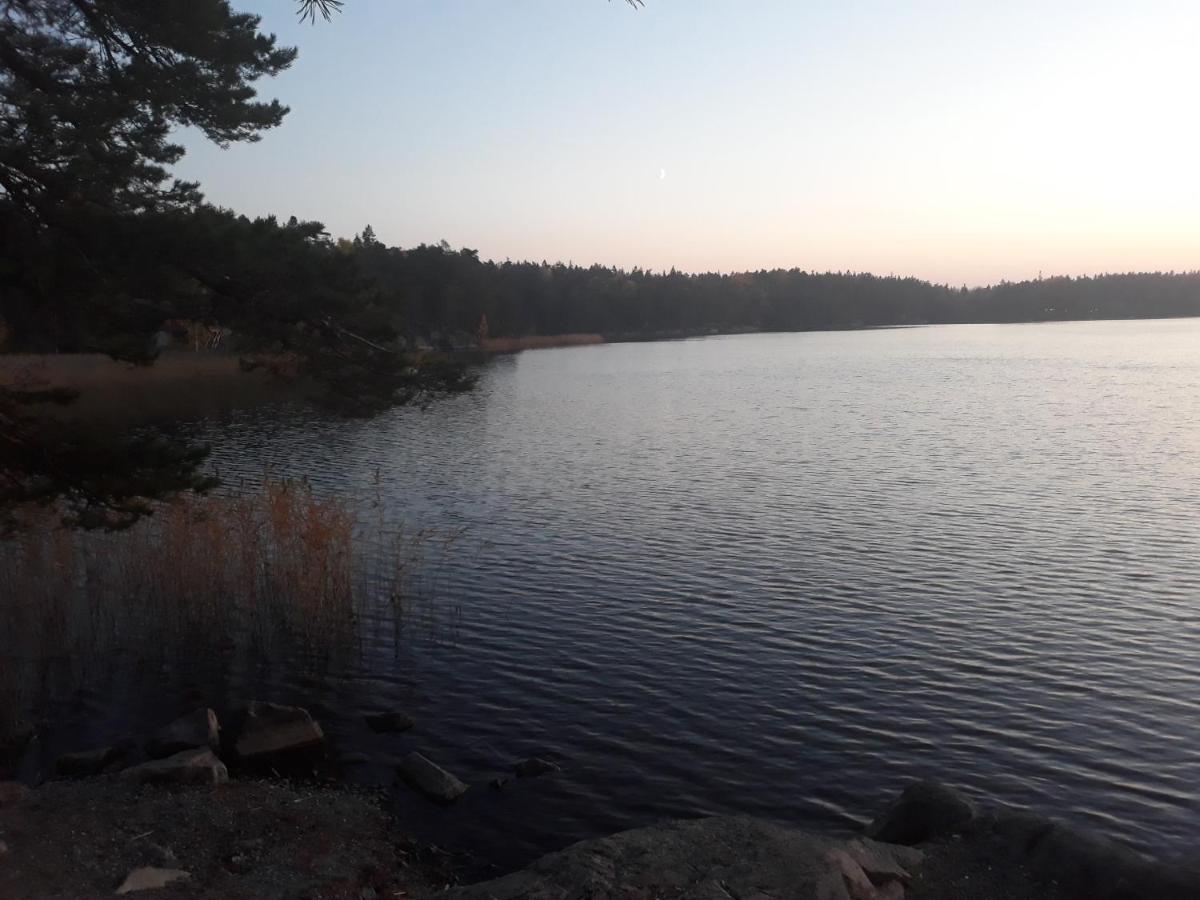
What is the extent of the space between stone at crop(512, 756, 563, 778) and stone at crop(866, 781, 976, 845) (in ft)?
9.80

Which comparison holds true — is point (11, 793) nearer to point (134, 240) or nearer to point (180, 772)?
point (180, 772)

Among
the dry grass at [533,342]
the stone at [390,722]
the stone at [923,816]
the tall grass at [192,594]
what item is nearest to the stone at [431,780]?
the stone at [390,722]

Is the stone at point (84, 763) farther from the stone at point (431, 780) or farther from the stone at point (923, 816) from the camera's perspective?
the stone at point (923, 816)

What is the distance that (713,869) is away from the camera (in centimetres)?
650

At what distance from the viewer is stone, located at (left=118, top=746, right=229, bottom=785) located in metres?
8.39

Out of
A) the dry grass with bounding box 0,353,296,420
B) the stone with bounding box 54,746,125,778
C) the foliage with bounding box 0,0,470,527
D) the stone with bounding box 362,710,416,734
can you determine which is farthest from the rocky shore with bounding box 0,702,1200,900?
the dry grass with bounding box 0,353,296,420

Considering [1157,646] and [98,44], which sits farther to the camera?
[1157,646]

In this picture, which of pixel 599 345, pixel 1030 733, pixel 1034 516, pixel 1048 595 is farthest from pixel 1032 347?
pixel 1030 733

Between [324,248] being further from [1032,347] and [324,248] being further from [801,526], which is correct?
[1032,347]

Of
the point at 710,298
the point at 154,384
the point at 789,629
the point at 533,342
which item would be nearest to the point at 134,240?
the point at 789,629

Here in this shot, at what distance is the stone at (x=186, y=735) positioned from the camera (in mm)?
9320

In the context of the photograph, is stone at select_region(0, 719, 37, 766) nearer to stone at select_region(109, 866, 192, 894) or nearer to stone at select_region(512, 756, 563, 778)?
stone at select_region(109, 866, 192, 894)

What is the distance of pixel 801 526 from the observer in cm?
1875

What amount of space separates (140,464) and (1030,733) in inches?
364
